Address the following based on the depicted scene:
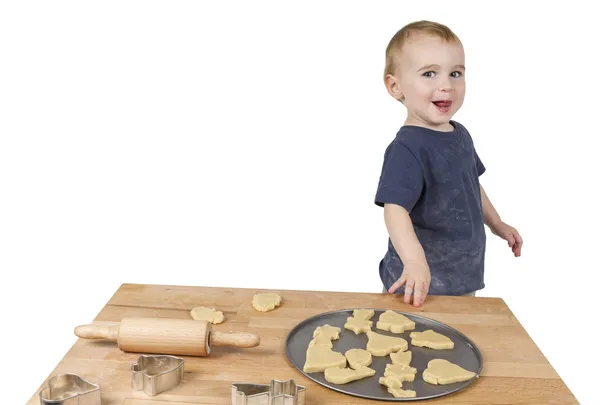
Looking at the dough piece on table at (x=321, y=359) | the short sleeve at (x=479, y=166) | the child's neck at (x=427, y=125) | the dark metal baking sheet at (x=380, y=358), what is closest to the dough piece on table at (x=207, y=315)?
the dark metal baking sheet at (x=380, y=358)

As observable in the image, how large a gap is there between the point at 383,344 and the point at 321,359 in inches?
8.8

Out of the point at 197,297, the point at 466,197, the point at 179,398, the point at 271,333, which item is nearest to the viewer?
the point at 179,398

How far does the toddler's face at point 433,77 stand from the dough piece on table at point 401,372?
1.05m

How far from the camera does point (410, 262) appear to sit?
250cm

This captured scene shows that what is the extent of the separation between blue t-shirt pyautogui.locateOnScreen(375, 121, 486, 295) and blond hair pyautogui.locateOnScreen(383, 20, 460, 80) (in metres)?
0.27

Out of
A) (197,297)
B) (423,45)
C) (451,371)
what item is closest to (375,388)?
(451,371)

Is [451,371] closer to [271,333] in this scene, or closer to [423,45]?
[271,333]

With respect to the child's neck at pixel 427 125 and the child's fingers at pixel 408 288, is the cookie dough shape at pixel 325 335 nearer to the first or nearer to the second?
the child's fingers at pixel 408 288

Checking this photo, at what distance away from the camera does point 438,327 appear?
238 cm

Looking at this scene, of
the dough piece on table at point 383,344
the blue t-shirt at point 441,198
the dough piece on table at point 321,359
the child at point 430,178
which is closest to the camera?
the dough piece on table at point 321,359

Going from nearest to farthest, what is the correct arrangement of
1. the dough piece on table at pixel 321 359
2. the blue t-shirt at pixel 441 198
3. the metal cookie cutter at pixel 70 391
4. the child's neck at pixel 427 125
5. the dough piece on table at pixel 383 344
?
the metal cookie cutter at pixel 70 391 < the dough piece on table at pixel 321 359 < the dough piece on table at pixel 383 344 < the blue t-shirt at pixel 441 198 < the child's neck at pixel 427 125

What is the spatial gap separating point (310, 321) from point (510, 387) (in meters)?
0.68

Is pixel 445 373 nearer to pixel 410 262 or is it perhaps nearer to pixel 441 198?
pixel 410 262

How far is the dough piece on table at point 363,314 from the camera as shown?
94.4 inches
